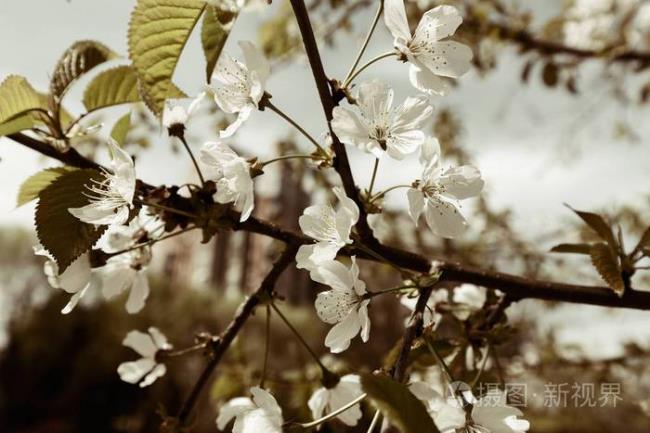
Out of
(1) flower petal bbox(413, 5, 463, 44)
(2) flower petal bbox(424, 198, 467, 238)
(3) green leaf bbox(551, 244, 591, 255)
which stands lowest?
(3) green leaf bbox(551, 244, 591, 255)

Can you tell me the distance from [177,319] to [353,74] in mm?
6428

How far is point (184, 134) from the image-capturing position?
0.62 meters

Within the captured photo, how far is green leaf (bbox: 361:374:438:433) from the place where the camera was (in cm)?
32

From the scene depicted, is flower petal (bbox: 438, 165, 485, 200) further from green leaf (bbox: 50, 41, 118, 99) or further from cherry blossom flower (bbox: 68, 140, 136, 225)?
green leaf (bbox: 50, 41, 118, 99)

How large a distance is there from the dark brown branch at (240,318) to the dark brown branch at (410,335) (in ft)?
0.43

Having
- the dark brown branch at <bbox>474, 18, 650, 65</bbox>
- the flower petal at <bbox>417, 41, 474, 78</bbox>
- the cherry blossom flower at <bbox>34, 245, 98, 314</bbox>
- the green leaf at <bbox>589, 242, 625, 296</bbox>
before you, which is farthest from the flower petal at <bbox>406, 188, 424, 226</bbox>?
the dark brown branch at <bbox>474, 18, 650, 65</bbox>

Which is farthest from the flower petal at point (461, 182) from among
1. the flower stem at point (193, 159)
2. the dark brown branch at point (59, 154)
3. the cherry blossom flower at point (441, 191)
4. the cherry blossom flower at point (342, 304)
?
the dark brown branch at point (59, 154)

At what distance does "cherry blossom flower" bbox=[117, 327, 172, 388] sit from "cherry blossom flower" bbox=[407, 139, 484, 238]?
0.37 metres

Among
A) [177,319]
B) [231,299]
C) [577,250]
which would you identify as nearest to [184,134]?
[577,250]

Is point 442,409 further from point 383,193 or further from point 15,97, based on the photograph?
point 15,97


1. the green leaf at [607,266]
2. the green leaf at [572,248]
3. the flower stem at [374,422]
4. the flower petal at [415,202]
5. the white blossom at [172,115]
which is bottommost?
the flower stem at [374,422]

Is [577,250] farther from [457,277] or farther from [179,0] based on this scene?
[179,0]

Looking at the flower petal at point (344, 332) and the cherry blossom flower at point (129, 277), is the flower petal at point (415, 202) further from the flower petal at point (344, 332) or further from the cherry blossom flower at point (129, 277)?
the cherry blossom flower at point (129, 277)

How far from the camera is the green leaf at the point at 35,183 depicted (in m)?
0.57
